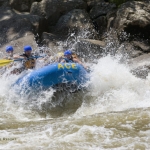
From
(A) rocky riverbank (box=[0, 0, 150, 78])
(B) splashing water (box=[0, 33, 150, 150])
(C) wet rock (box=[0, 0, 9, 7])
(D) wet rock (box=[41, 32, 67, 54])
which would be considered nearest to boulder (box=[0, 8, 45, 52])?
(A) rocky riverbank (box=[0, 0, 150, 78])

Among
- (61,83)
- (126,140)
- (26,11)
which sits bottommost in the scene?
(126,140)

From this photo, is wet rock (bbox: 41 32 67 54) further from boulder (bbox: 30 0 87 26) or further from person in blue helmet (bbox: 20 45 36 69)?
person in blue helmet (bbox: 20 45 36 69)

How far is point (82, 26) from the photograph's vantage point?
33.2 ft

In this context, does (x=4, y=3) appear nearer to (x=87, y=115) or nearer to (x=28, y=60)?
(x=28, y=60)

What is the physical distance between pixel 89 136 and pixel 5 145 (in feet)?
3.47

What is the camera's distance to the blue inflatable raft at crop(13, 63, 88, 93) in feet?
19.1

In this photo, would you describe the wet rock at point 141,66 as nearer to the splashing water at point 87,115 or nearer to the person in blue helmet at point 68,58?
the splashing water at point 87,115

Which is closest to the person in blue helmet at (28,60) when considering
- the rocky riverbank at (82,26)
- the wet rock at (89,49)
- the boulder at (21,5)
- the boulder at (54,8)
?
the rocky riverbank at (82,26)

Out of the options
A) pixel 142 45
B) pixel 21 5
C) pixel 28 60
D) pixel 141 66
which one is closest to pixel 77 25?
pixel 142 45

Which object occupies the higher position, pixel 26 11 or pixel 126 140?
pixel 26 11

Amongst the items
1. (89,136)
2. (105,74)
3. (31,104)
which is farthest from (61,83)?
(89,136)

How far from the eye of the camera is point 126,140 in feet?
12.2

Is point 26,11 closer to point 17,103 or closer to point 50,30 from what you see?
point 50,30

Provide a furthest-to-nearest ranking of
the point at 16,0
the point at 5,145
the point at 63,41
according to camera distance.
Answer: the point at 16,0
the point at 63,41
the point at 5,145
